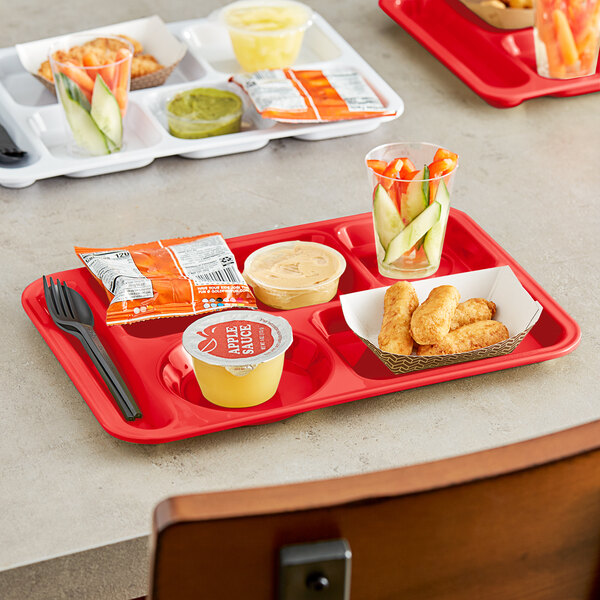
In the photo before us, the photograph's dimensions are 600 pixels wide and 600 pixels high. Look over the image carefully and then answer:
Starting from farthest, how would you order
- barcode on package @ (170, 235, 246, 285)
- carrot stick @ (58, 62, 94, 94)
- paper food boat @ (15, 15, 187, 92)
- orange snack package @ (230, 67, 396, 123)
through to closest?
paper food boat @ (15, 15, 187, 92), orange snack package @ (230, 67, 396, 123), carrot stick @ (58, 62, 94, 94), barcode on package @ (170, 235, 246, 285)

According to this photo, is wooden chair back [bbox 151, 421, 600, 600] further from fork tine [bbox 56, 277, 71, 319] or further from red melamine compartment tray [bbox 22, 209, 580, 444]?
fork tine [bbox 56, 277, 71, 319]

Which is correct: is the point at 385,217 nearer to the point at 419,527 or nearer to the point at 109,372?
the point at 109,372

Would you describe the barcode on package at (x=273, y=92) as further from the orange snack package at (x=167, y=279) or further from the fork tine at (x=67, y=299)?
the fork tine at (x=67, y=299)

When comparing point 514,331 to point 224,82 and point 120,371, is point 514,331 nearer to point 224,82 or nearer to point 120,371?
point 120,371

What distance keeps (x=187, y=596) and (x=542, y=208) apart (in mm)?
1014

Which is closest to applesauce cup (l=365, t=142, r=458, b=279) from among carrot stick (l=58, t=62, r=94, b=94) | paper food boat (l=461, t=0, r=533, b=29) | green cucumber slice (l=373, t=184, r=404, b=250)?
green cucumber slice (l=373, t=184, r=404, b=250)

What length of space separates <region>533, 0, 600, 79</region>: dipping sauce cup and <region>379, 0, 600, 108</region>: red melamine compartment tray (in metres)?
0.02

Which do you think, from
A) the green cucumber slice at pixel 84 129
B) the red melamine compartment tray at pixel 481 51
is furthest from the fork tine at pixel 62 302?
the red melamine compartment tray at pixel 481 51

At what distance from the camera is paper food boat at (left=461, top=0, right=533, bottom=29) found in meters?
1.79

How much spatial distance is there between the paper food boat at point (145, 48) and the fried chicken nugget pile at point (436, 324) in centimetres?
78

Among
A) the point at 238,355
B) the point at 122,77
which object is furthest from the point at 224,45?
the point at 238,355

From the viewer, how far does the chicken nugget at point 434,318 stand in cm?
101

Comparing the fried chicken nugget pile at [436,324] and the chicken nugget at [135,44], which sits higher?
the fried chicken nugget pile at [436,324]

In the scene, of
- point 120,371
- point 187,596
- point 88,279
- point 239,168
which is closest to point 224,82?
point 239,168
